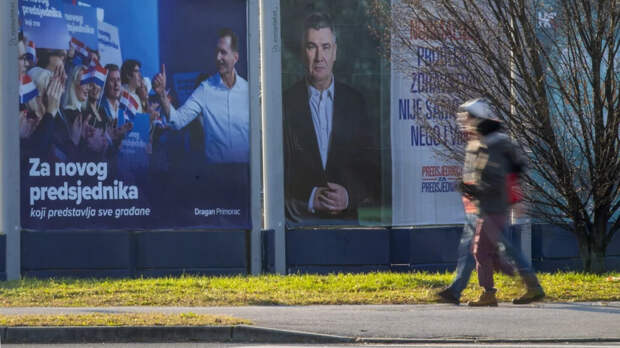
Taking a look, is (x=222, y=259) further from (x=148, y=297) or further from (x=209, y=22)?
(x=148, y=297)

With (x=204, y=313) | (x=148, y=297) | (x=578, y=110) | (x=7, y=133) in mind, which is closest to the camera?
(x=204, y=313)

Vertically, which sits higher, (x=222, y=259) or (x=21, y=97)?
(x=21, y=97)

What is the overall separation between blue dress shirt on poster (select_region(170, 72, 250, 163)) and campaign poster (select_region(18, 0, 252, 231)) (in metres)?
0.02

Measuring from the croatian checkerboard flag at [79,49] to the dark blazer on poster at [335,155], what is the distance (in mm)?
3641

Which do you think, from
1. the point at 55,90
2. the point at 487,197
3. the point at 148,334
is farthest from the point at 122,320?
the point at 55,90

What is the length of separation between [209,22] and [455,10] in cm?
545

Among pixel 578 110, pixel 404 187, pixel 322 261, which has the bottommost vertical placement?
pixel 322 261

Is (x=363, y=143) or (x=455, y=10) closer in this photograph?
(x=455, y=10)

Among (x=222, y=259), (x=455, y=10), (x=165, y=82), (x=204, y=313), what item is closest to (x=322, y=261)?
(x=222, y=259)

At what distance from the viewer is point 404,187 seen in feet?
57.8

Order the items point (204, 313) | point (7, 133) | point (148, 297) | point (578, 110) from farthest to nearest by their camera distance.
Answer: point (7, 133) < point (578, 110) < point (148, 297) < point (204, 313)

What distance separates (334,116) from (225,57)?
2.26m

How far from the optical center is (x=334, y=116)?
1758cm

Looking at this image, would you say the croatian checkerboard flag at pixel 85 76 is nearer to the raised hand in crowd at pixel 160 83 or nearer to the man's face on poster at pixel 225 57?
the raised hand in crowd at pixel 160 83
